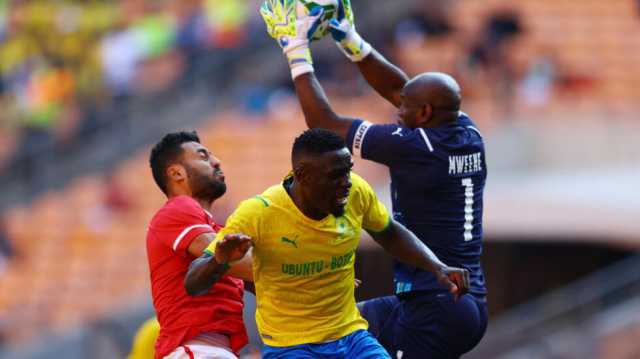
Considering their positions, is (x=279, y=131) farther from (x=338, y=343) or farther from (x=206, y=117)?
(x=338, y=343)

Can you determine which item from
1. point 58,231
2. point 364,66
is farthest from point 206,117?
point 364,66

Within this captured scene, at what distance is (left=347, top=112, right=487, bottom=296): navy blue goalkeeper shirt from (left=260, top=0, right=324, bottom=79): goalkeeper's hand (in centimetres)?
45

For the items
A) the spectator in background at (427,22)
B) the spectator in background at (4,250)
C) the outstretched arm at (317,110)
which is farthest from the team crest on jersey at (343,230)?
the spectator in background at (427,22)

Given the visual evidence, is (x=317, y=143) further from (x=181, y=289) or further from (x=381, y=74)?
(x=381, y=74)

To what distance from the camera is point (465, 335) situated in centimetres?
798

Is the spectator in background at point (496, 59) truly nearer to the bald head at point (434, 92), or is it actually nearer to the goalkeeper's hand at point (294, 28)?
the goalkeeper's hand at point (294, 28)

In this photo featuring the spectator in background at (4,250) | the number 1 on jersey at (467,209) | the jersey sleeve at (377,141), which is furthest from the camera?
the spectator in background at (4,250)

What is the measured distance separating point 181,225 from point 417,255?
1.14m

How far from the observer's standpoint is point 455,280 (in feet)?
24.1

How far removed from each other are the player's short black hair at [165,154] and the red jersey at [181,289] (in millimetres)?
227

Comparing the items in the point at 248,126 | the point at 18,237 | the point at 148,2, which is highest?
the point at 148,2

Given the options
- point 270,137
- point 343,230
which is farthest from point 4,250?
point 343,230

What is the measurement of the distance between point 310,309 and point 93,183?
14.0 meters

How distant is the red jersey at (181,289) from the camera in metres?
7.49
